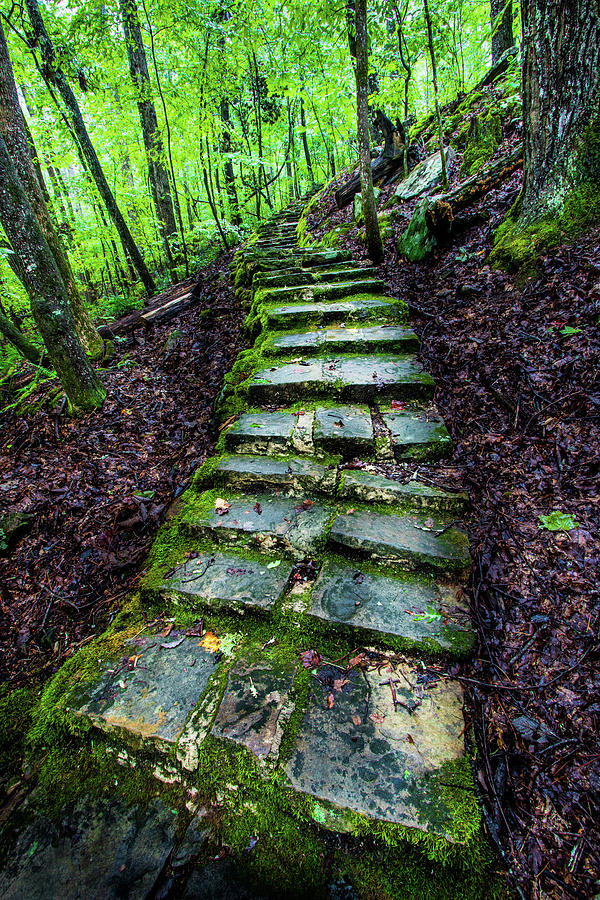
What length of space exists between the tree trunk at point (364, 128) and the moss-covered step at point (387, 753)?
209 inches

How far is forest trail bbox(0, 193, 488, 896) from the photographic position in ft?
4.40

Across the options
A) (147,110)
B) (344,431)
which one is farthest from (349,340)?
(147,110)

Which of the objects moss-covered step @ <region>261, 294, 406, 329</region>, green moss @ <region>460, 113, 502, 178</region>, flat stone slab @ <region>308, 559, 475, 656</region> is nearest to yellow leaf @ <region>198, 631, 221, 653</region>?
flat stone slab @ <region>308, 559, 475, 656</region>

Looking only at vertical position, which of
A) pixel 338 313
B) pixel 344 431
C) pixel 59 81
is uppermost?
pixel 59 81

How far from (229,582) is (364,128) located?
5.29m

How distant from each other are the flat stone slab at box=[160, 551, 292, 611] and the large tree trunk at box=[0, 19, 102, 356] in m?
4.55

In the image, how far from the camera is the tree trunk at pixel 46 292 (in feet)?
11.3

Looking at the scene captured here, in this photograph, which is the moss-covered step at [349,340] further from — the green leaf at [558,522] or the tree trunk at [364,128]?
the green leaf at [558,522]

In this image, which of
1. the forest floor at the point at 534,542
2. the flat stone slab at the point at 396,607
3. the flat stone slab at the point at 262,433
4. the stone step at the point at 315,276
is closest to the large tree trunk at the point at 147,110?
the stone step at the point at 315,276

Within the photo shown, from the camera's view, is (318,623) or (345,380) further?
(345,380)

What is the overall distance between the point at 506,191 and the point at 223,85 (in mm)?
7454

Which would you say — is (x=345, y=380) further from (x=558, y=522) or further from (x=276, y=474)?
(x=558, y=522)

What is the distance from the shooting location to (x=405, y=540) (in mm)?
2049

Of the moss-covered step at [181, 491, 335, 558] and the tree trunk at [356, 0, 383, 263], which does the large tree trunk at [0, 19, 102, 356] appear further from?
the moss-covered step at [181, 491, 335, 558]
